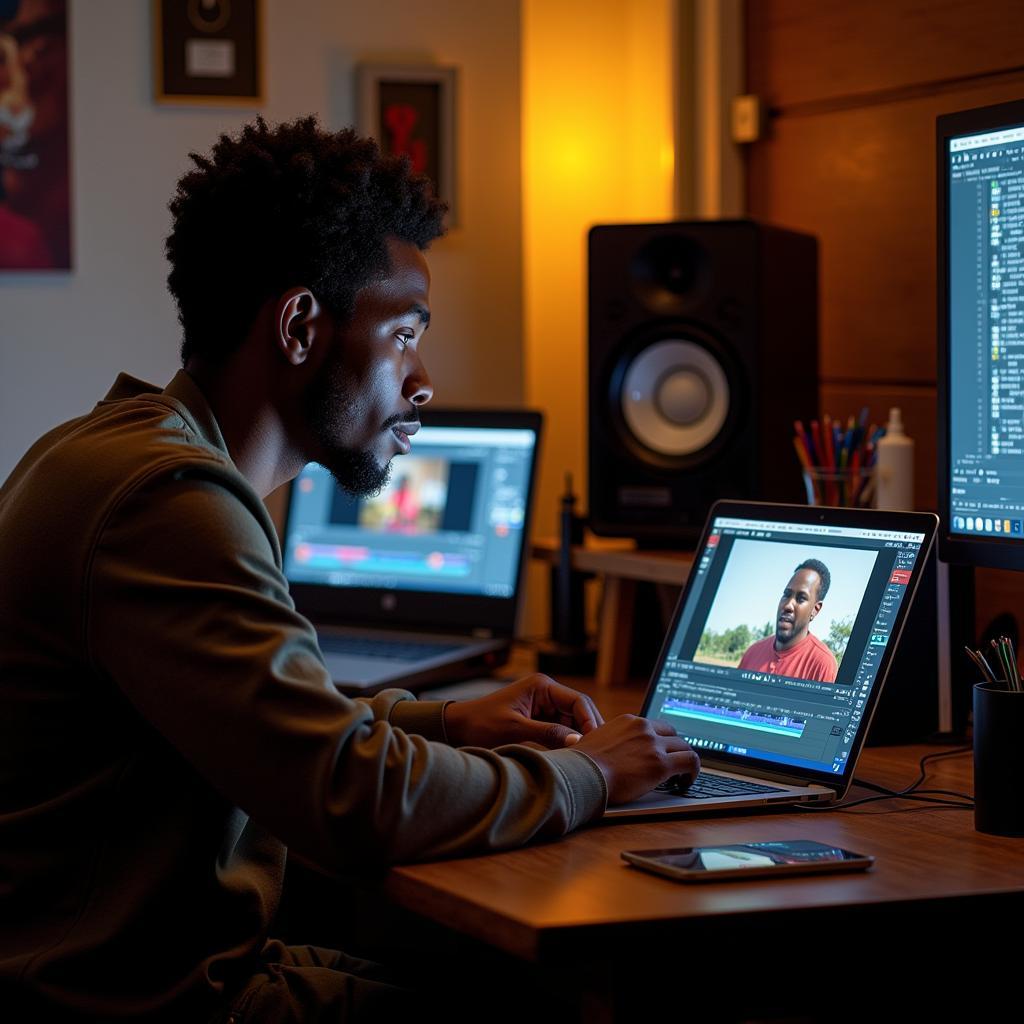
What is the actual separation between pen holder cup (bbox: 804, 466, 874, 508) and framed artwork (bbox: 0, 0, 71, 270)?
143 centimetres

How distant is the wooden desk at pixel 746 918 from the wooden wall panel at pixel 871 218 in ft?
3.66

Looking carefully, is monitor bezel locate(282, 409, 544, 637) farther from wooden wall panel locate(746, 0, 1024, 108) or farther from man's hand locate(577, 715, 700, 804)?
man's hand locate(577, 715, 700, 804)

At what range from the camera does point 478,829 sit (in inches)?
43.8

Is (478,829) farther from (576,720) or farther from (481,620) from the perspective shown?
(481,620)

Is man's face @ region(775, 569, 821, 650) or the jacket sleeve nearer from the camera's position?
the jacket sleeve

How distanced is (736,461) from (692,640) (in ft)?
1.82

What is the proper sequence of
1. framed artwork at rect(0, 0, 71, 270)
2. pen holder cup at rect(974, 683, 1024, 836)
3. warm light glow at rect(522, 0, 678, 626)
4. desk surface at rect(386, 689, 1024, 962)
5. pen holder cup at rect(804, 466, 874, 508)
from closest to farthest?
desk surface at rect(386, 689, 1024, 962) → pen holder cup at rect(974, 683, 1024, 836) → pen holder cup at rect(804, 466, 874, 508) → framed artwork at rect(0, 0, 71, 270) → warm light glow at rect(522, 0, 678, 626)

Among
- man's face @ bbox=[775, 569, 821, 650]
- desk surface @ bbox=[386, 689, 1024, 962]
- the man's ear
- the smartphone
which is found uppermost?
the man's ear

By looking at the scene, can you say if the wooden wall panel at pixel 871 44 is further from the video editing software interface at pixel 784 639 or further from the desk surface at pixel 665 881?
the desk surface at pixel 665 881

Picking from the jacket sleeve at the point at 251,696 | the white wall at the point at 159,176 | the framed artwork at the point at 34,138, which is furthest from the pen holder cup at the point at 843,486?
the framed artwork at the point at 34,138

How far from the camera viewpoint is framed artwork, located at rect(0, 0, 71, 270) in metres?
2.48

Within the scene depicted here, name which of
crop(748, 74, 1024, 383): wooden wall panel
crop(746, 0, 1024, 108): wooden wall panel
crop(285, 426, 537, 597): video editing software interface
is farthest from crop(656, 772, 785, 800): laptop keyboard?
crop(746, 0, 1024, 108): wooden wall panel

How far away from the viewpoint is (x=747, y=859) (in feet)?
3.63

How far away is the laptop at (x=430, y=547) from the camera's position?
2.22 m
